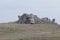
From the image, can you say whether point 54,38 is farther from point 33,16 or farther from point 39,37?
point 33,16

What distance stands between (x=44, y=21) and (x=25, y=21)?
2.92 meters

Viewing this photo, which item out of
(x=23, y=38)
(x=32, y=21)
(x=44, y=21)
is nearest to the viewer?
(x=23, y=38)

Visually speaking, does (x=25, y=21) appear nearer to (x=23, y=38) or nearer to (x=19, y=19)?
(x=19, y=19)

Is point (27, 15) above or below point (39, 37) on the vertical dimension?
above

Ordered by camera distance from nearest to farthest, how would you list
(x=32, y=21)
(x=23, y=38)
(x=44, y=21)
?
1. (x=23, y=38)
2. (x=32, y=21)
3. (x=44, y=21)

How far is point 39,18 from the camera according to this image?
100 feet

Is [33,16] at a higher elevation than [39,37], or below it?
higher

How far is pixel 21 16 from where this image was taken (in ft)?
95.3

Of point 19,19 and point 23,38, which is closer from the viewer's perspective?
point 23,38

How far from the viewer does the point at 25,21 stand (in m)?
28.5

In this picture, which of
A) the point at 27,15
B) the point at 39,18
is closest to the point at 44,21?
the point at 39,18

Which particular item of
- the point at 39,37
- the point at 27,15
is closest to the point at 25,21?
the point at 27,15

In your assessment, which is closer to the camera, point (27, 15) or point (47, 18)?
point (27, 15)

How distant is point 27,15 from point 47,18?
135 inches
